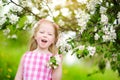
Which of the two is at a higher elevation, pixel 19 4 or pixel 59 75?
pixel 19 4

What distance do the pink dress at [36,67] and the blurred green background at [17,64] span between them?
2590mm

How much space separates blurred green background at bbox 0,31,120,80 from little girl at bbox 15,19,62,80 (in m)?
2.56

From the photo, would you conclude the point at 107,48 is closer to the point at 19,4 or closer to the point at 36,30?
the point at 36,30

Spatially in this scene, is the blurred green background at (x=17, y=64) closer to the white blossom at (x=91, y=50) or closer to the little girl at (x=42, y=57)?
the little girl at (x=42, y=57)

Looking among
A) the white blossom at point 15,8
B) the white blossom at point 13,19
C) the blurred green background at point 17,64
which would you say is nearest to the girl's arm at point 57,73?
the white blossom at point 13,19

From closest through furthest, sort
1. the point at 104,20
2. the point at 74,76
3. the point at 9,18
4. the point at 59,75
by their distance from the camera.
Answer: the point at 104,20
the point at 59,75
the point at 9,18
the point at 74,76

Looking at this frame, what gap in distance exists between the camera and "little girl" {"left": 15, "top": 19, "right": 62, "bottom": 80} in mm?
4738

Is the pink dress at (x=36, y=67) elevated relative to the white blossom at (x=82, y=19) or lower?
lower

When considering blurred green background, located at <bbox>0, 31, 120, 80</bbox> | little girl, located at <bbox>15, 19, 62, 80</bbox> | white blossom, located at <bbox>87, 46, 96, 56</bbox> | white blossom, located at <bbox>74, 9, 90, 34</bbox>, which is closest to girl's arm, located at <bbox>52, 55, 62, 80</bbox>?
little girl, located at <bbox>15, 19, 62, 80</bbox>

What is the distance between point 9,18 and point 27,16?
23 centimetres

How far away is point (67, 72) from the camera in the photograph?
329 inches

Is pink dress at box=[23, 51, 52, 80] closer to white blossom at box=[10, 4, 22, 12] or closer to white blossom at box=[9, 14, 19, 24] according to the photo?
white blossom at box=[9, 14, 19, 24]

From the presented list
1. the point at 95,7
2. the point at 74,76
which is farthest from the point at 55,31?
the point at 74,76

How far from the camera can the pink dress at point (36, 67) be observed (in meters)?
4.75
